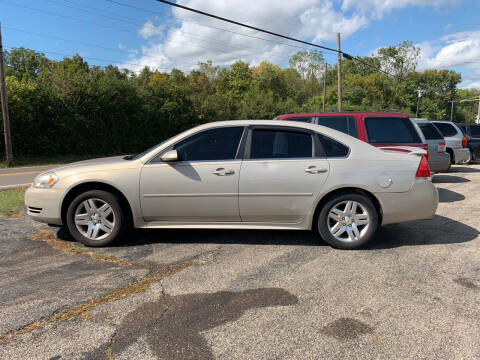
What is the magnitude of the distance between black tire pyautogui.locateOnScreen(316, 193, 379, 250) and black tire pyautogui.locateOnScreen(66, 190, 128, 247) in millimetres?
2457

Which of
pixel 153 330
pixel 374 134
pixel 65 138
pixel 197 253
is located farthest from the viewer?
pixel 65 138

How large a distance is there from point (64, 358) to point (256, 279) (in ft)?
5.92

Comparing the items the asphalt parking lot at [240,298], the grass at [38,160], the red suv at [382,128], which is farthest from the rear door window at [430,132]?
the grass at [38,160]

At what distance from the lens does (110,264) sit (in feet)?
13.2

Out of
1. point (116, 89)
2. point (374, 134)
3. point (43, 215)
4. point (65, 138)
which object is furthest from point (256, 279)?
point (116, 89)

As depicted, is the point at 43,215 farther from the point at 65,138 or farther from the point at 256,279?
the point at 65,138

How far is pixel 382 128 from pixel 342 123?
0.81 m

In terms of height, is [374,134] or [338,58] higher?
[338,58]

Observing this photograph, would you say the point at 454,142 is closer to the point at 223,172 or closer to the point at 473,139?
the point at 473,139

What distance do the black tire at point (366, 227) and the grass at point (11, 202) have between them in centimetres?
543

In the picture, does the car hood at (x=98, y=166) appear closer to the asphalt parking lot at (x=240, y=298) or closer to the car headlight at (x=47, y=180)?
the car headlight at (x=47, y=180)

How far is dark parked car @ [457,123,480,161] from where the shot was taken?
14.8 m

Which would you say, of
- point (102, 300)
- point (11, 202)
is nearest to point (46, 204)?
point (102, 300)

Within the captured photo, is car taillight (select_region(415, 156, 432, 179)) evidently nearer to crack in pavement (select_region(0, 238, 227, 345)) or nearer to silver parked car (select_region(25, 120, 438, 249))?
silver parked car (select_region(25, 120, 438, 249))
